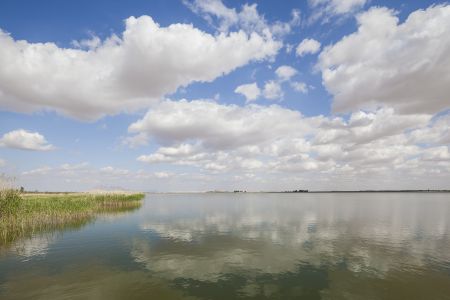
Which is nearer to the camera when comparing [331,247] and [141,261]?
[141,261]

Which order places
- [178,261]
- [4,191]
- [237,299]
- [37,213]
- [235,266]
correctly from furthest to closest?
[37,213]
[4,191]
[178,261]
[235,266]
[237,299]

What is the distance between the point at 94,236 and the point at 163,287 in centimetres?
2507

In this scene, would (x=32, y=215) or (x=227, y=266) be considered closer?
(x=227, y=266)

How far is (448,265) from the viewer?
26000 mm

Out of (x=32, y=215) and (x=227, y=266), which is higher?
(x=32, y=215)

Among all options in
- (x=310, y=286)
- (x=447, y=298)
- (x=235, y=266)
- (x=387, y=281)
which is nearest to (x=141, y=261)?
(x=235, y=266)

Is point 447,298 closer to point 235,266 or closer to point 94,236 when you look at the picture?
point 235,266

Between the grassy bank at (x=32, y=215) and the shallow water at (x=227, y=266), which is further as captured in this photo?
the grassy bank at (x=32, y=215)

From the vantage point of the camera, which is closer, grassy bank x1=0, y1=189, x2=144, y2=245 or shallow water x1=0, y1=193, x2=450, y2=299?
shallow water x1=0, y1=193, x2=450, y2=299

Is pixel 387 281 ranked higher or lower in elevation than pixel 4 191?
lower

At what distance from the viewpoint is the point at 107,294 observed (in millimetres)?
18516

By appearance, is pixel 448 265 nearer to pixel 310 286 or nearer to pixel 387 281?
pixel 387 281

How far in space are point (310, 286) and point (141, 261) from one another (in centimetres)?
1606

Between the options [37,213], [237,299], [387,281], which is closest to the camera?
[237,299]
